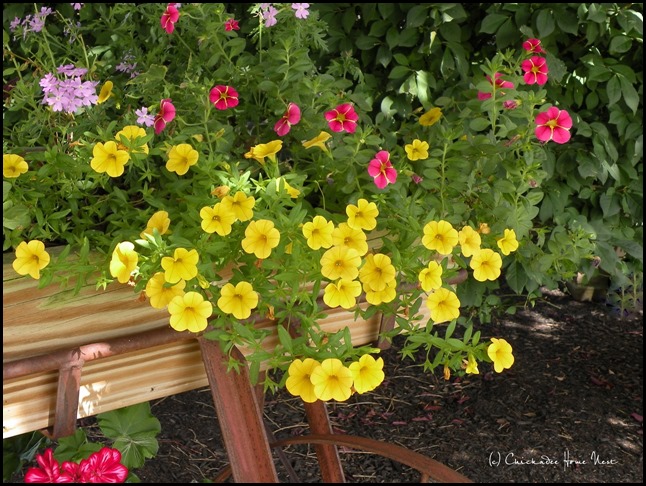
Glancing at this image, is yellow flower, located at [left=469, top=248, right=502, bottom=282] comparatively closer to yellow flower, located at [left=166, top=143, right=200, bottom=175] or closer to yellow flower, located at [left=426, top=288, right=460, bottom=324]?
yellow flower, located at [left=426, top=288, right=460, bottom=324]

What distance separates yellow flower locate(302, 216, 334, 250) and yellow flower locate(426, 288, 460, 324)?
0.61 ft

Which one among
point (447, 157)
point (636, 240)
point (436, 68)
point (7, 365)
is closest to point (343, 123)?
point (447, 157)

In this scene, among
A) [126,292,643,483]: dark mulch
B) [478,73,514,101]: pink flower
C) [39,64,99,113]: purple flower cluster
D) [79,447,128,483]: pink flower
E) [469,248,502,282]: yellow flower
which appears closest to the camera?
[79,447,128,483]: pink flower

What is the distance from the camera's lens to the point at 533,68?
1.46 metres

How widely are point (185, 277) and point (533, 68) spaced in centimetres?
84

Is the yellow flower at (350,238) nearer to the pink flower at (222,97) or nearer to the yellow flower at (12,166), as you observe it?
the pink flower at (222,97)

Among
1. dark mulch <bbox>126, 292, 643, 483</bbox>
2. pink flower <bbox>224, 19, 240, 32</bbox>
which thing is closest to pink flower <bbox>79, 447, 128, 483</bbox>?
pink flower <bbox>224, 19, 240, 32</bbox>

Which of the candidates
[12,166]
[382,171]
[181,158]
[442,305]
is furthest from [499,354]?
[12,166]

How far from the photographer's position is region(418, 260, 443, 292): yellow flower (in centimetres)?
109

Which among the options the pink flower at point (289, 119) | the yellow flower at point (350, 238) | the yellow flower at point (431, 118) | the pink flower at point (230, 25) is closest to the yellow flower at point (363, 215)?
the yellow flower at point (350, 238)

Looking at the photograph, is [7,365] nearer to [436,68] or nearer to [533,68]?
[533,68]

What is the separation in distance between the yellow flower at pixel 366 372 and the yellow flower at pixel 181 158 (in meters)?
0.38

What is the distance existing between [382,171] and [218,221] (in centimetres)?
29

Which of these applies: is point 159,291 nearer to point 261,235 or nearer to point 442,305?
point 261,235
